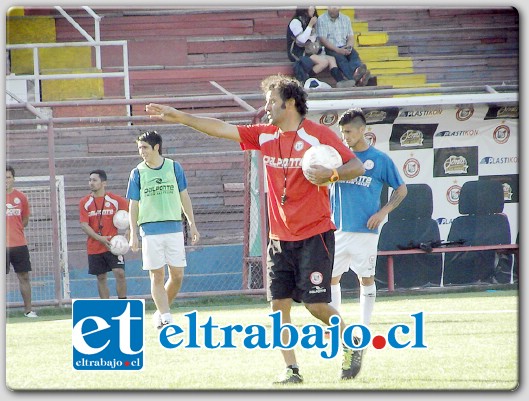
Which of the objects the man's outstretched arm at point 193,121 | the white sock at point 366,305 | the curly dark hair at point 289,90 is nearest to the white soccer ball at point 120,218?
the white sock at point 366,305

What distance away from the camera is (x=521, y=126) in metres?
6.64

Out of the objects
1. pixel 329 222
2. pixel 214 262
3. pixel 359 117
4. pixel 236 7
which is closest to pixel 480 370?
pixel 329 222

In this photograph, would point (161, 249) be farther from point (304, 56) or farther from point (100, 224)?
point (304, 56)

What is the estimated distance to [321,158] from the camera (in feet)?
20.8

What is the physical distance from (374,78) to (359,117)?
6.04 meters

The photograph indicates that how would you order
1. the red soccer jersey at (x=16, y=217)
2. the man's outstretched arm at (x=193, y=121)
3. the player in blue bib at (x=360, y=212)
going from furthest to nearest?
the red soccer jersey at (x=16, y=217) < the player in blue bib at (x=360, y=212) < the man's outstretched arm at (x=193, y=121)

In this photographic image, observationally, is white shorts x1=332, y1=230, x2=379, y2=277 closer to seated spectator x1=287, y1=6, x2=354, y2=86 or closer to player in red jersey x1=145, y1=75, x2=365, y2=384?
player in red jersey x1=145, y1=75, x2=365, y2=384

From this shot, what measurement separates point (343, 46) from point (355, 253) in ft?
18.6

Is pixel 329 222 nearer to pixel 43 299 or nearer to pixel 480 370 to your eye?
pixel 480 370

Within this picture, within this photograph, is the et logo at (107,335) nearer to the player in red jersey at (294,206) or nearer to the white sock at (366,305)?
the player in red jersey at (294,206)

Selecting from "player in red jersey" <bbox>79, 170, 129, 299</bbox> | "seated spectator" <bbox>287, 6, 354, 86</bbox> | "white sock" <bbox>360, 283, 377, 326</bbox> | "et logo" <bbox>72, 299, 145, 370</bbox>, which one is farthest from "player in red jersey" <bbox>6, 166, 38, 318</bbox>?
"white sock" <bbox>360, 283, 377, 326</bbox>

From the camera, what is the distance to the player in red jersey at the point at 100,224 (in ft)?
35.4

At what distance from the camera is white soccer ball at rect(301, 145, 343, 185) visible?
634cm

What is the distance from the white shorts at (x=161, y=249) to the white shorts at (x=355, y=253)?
1789mm
